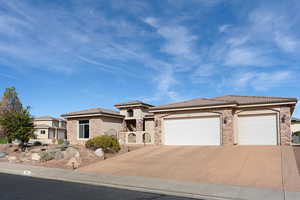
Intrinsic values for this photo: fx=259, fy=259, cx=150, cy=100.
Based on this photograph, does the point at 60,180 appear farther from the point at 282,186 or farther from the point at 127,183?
the point at 282,186

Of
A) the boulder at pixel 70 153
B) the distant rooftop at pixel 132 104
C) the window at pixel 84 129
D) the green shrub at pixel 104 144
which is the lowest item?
the boulder at pixel 70 153

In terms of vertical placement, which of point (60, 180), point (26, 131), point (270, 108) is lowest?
point (60, 180)

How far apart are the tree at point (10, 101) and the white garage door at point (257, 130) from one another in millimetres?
36179

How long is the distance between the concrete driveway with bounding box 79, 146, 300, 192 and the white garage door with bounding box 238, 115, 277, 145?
6.28 feet

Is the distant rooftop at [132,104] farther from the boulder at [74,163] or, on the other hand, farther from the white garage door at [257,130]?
the boulder at [74,163]

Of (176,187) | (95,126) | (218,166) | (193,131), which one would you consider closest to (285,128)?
(193,131)

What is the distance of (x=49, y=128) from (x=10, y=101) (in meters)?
8.51

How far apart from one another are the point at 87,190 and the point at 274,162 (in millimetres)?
10217

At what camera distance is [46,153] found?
19.4 meters

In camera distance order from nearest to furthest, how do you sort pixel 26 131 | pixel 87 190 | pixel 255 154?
pixel 87 190
pixel 255 154
pixel 26 131

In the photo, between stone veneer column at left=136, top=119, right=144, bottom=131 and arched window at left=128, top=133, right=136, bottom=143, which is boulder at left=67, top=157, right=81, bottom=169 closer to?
arched window at left=128, top=133, right=136, bottom=143

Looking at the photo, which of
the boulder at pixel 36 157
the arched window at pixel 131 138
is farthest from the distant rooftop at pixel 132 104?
the boulder at pixel 36 157

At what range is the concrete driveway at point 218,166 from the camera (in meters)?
11.3

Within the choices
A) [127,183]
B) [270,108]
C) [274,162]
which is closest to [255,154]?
[274,162]
